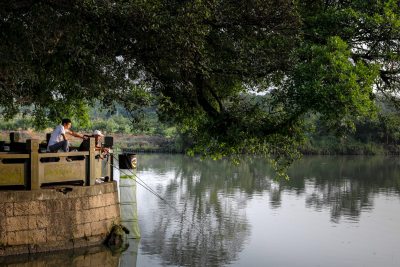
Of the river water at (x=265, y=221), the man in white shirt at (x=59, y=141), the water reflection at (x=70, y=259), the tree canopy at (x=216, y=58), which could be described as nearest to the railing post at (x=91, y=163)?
the man in white shirt at (x=59, y=141)

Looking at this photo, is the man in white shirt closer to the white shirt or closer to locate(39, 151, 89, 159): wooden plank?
the white shirt

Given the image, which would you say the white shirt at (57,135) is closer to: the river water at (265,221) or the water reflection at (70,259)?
the water reflection at (70,259)

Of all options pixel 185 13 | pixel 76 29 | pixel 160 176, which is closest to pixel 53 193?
pixel 76 29

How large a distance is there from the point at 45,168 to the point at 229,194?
17434 mm

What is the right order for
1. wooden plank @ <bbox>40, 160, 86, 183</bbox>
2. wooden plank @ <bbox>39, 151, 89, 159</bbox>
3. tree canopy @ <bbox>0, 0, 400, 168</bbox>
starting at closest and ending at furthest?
tree canopy @ <bbox>0, 0, 400, 168</bbox> < wooden plank @ <bbox>39, 151, 89, 159</bbox> < wooden plank @ <bbox>40, 160, 86, 183</bbox>

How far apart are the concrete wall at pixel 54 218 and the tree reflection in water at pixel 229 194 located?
2047mm

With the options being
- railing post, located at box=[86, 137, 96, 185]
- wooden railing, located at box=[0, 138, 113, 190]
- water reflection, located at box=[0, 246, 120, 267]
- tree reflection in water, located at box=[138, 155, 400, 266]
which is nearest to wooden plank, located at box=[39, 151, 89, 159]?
wooden railing, located at box=[0, 138, 113, 190]

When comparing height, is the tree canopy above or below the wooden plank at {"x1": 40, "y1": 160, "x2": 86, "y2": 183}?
above

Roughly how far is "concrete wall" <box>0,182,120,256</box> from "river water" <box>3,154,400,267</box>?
3.25ft

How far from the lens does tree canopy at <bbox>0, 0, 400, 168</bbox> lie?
13.3 meters

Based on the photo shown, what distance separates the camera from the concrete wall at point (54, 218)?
1371 centimetres

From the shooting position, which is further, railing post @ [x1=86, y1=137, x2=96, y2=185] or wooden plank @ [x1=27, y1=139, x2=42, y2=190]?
railing post @ [x1=86, y1=137, x2=96, y2=185]

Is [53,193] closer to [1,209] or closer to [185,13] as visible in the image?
[1,209]

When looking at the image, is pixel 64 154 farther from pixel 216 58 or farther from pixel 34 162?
pixel 216 58
